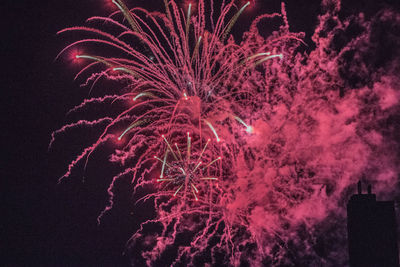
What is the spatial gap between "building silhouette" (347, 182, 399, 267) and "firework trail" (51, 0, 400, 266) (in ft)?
13.2

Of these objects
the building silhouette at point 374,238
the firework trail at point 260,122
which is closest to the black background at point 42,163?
the firework trail at point 260,122

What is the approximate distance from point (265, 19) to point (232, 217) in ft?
15.7

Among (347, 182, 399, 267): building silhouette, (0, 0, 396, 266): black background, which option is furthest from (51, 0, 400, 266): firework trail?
(347, 182, 399, 267): building silhouette

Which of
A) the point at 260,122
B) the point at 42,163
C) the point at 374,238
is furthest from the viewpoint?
the point at 42,163

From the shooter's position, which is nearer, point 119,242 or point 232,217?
point 232,217

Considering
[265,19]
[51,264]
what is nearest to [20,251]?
[51,264]

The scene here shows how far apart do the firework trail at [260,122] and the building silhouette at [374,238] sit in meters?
4.03

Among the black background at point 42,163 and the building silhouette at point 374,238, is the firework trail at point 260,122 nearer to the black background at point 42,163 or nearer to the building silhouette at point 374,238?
the black background at point 42,163

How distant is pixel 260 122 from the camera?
8930 mm

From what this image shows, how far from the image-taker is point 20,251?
37.9ft

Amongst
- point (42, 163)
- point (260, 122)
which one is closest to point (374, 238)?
point (260, 122)

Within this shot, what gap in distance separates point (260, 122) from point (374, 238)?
4.48 meters

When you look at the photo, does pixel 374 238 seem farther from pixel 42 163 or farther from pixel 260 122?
pixel 42 163

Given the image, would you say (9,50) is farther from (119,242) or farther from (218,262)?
(218,262)
